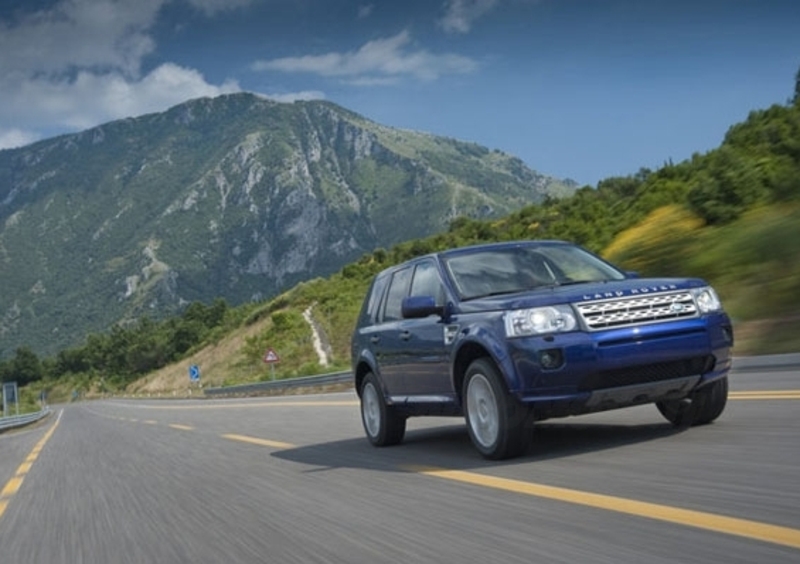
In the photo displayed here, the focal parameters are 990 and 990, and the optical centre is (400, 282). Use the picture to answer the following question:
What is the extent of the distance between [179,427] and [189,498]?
11478mm

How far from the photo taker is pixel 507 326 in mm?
6746

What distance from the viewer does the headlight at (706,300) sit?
270 inches

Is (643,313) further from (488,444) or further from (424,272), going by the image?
(424,272)

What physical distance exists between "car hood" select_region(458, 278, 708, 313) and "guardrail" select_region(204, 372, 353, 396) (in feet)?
64.1

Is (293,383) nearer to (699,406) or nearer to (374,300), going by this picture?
(374,300)

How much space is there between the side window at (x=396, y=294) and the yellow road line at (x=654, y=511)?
8.36 ft

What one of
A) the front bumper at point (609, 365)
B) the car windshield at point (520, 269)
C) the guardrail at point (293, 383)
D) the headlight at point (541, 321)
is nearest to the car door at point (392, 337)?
the car windshield at point (520, 269)

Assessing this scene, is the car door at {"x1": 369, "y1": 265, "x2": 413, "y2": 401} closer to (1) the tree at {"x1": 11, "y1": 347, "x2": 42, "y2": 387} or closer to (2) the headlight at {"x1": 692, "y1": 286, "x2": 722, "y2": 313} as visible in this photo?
(2) the headlight at {"x1": 692, "y1": 286, "x2": 722, "y2": 313}

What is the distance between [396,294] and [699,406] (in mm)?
3023

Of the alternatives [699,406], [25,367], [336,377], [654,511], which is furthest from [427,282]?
[25,367]

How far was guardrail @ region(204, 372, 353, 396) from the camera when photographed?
28747 mm

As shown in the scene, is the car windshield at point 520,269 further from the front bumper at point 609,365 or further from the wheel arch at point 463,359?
Answer: the front bumper at point 609,365

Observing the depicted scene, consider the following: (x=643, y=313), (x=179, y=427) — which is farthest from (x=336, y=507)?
(x=179, y=427)

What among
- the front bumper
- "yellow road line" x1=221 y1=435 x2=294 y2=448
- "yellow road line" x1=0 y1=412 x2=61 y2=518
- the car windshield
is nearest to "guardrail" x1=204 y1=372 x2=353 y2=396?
"yellow road line" x1=221 y1=435 x2=294 y2=448
